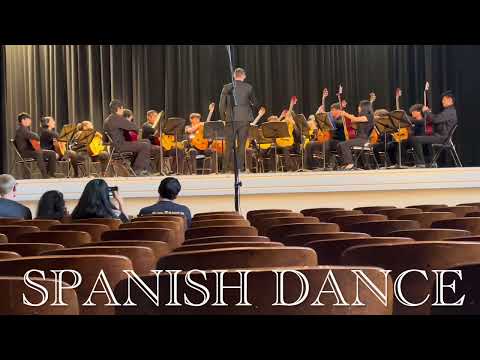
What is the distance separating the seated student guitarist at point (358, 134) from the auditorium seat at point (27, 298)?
11039 millimetres

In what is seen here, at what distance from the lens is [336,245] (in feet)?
10.3

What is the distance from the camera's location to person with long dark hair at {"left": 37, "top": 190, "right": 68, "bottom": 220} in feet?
23.0

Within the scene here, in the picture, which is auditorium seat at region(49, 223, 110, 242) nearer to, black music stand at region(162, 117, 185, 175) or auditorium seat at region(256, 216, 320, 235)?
auditorium seat at region(256, 216, 320, 235)

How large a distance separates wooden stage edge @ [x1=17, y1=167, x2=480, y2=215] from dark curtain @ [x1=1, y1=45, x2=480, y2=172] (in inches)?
263

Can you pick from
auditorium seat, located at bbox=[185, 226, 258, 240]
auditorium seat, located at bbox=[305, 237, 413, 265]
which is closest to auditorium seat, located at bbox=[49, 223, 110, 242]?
auditorium seat, located at bbox=[185, 226, 258, 240]

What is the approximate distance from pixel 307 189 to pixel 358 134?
2198mm

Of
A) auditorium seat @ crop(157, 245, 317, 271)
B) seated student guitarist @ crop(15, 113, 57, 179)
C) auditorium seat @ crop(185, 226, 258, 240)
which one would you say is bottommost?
auditorium seat @ crop(185, 226, 258, 240)

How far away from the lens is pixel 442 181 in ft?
37.3

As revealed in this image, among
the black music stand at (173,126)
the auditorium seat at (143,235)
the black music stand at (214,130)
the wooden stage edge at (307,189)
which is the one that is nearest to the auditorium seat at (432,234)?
the auditorium seat at (143,235)

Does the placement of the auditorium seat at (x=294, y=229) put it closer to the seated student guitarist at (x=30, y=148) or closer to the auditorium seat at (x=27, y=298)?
the auditorium seat at (x=27, y=298)

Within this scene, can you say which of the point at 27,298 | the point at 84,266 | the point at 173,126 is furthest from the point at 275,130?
the point at 27,298
